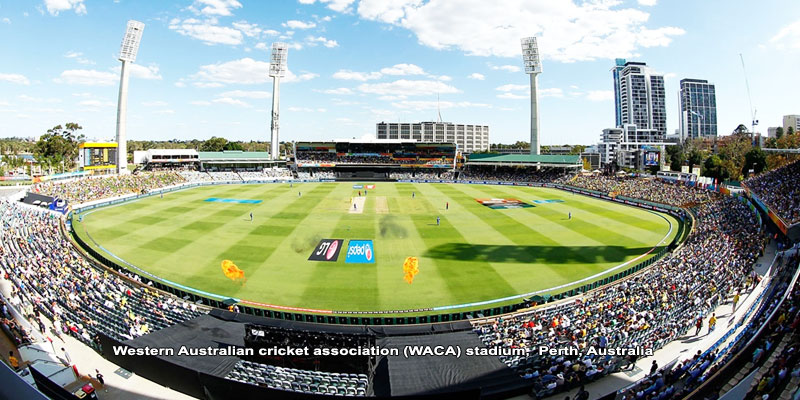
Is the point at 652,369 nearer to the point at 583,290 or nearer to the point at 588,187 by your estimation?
the point at 583,290

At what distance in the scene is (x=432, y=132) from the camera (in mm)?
179250

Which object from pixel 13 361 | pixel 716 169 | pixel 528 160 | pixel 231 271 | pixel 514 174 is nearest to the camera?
pixel 13 361

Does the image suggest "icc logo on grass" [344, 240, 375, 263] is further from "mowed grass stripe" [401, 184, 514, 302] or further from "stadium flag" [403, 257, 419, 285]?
"mowed grass stripe" [401, 184, 514, 302]

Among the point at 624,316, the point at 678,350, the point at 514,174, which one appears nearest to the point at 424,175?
the point at 514,174

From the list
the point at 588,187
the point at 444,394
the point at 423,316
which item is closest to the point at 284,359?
the point at 444,394

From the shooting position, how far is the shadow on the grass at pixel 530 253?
2561 centimetres

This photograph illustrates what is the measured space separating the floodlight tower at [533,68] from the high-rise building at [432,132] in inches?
3629

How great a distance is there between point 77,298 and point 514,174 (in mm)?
75049

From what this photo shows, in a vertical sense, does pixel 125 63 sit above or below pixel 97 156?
above

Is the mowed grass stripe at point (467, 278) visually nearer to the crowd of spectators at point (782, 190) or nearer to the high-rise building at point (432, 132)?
the crowd of spectators at point (782, 190)

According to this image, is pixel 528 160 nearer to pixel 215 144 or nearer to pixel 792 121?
pixel 215 144

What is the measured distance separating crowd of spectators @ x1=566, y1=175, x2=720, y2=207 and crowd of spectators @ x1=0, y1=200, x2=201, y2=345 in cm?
4714

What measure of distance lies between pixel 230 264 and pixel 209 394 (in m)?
13.6

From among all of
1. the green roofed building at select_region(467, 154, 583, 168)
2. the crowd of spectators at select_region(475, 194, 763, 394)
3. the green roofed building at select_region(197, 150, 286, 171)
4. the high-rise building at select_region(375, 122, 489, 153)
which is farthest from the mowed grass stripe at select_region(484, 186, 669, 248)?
the high-rise building at select_region(375, 122, 489, 153)
